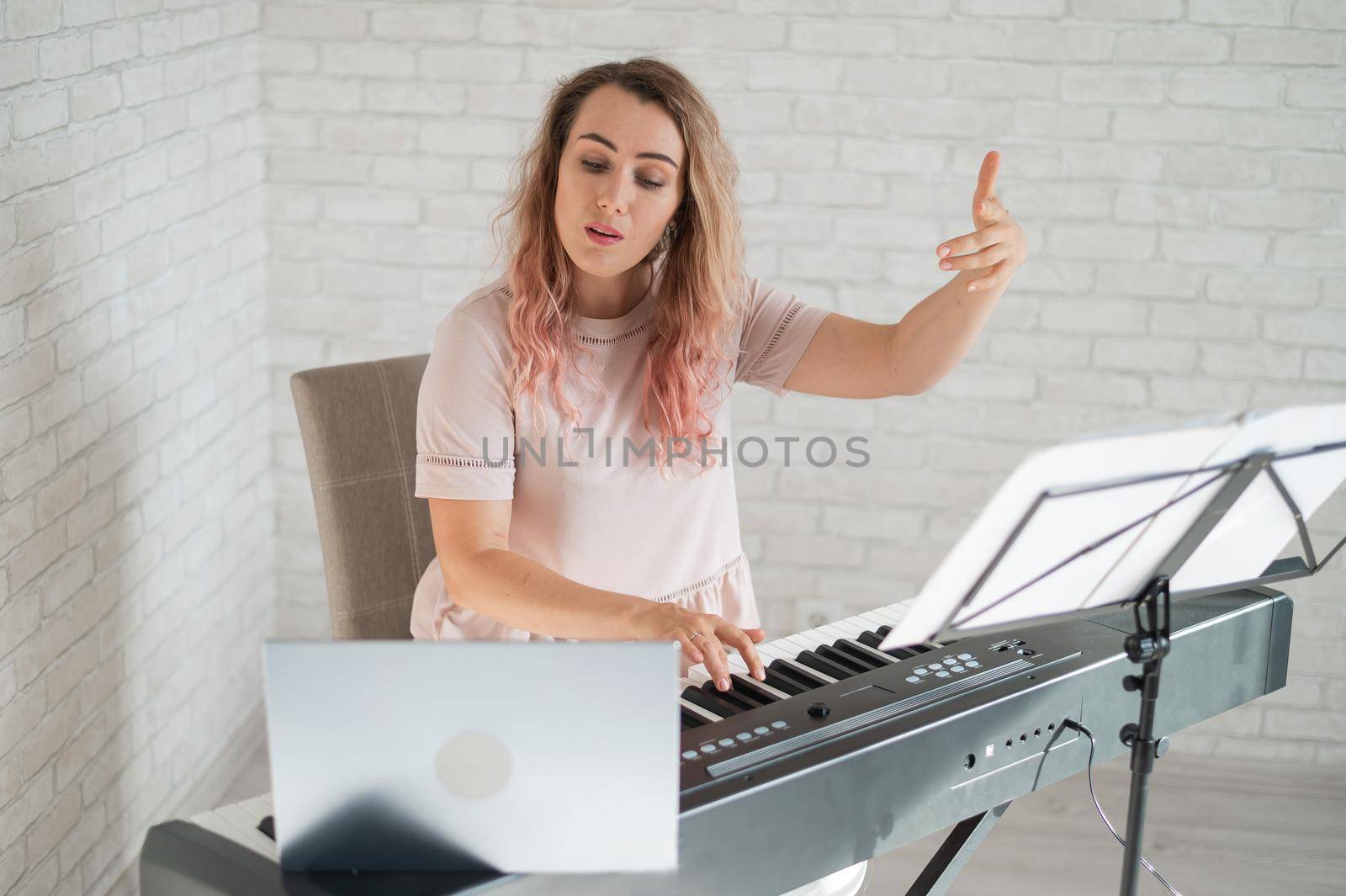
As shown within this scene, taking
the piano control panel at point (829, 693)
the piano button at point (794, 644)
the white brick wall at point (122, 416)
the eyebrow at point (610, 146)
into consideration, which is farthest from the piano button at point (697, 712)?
the white brick wall at point (122, 416)

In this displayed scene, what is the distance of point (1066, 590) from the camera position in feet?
4.46

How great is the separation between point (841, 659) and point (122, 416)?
127cm

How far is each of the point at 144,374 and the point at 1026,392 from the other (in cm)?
179

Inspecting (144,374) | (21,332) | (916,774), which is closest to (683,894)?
(916,774)

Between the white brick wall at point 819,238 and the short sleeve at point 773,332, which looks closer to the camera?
the short sleeve at point 773,332

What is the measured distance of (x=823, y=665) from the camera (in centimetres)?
160

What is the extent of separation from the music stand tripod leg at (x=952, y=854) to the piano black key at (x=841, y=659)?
250 millimetres

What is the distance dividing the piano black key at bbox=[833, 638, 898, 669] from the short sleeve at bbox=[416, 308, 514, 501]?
19.0 inches

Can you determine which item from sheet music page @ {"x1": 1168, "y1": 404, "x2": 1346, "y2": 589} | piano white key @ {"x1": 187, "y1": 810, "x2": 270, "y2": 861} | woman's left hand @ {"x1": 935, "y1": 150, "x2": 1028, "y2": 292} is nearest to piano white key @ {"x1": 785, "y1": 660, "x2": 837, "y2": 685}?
sheet music page @ {"x1": 1168, "y1": 404, "x2": 1346, "y2": 589}

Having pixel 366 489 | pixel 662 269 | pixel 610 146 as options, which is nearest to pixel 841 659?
pixel 662 269

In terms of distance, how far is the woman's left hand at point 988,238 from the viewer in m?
1.53

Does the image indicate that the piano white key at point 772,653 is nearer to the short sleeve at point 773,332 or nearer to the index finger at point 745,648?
the index finger at point 745,648

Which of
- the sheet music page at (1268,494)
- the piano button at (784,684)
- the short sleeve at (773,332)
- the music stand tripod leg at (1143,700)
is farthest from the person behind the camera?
the short sleeve at (773,332)

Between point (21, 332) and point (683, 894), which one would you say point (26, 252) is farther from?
point (683, 894)
